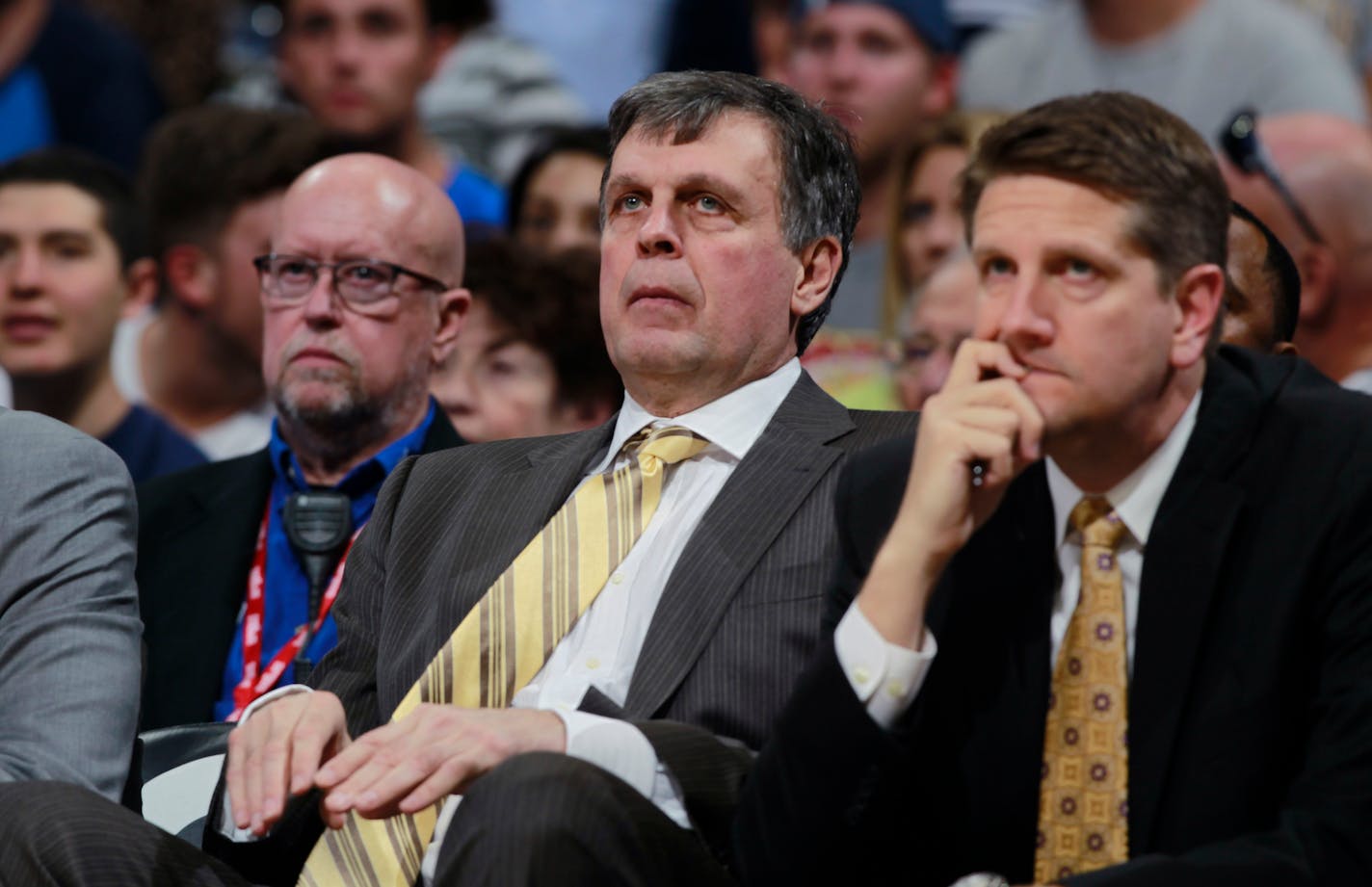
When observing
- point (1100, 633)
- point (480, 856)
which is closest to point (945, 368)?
point (1100, 633)

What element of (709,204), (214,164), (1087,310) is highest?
(214,164)

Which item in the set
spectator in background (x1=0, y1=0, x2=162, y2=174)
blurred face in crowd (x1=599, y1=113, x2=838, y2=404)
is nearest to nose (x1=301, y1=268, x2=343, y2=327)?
blurred face in crowd (x1=599, y1=113, x2=838, y2=404)

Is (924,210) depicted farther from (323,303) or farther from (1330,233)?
(323,303)

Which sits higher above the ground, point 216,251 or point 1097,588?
point 216,251

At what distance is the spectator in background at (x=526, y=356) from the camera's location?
15.6 ft

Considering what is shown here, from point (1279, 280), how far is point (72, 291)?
3261 mm

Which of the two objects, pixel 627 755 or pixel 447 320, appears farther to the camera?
pixel 447 320

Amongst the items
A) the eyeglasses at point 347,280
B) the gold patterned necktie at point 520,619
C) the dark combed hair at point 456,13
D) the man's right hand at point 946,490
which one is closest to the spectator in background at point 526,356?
the eyeglasses at point 347,280

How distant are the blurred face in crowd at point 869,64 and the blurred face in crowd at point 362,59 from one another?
3.84 ft

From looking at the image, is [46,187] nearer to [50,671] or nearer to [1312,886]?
[50,671]

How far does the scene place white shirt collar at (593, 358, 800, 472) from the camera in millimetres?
2986

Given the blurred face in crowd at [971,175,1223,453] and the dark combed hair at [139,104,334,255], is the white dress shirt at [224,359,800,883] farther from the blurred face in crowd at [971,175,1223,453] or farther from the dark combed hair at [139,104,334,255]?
the dark combed hair at [139,104,334,255]

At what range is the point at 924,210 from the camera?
17.4 feet

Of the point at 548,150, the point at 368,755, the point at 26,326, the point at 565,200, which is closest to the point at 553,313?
the point at 565,200
